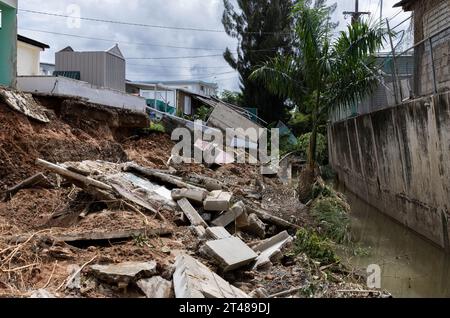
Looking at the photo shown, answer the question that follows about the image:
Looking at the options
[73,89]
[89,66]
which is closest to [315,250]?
[73,89]

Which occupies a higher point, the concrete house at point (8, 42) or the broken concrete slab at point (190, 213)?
the concrete house at point (8, 42)

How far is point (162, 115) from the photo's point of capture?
19344mm

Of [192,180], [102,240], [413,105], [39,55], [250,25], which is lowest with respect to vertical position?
[102,240]

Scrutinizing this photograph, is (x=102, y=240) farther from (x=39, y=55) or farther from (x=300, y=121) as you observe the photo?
(x=300, y=121)

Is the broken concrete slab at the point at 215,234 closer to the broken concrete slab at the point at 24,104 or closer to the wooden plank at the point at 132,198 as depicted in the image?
the wooden plank at the point at 132,198

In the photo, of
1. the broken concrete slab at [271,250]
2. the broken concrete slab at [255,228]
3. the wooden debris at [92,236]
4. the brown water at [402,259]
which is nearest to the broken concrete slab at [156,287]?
the broken concrete slab at [271,250]

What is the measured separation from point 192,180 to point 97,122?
5.27 meters

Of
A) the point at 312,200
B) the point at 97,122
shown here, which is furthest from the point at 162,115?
the point at 312,200

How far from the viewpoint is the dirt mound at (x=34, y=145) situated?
9563mm

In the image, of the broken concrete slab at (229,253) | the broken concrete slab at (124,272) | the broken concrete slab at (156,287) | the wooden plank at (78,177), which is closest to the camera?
the broken concrete slab at (156,287)

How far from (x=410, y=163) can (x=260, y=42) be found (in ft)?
79.0

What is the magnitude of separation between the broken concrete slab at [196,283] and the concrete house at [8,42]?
30.1 ft

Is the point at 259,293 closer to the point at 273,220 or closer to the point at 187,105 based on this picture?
the point at 273,220
